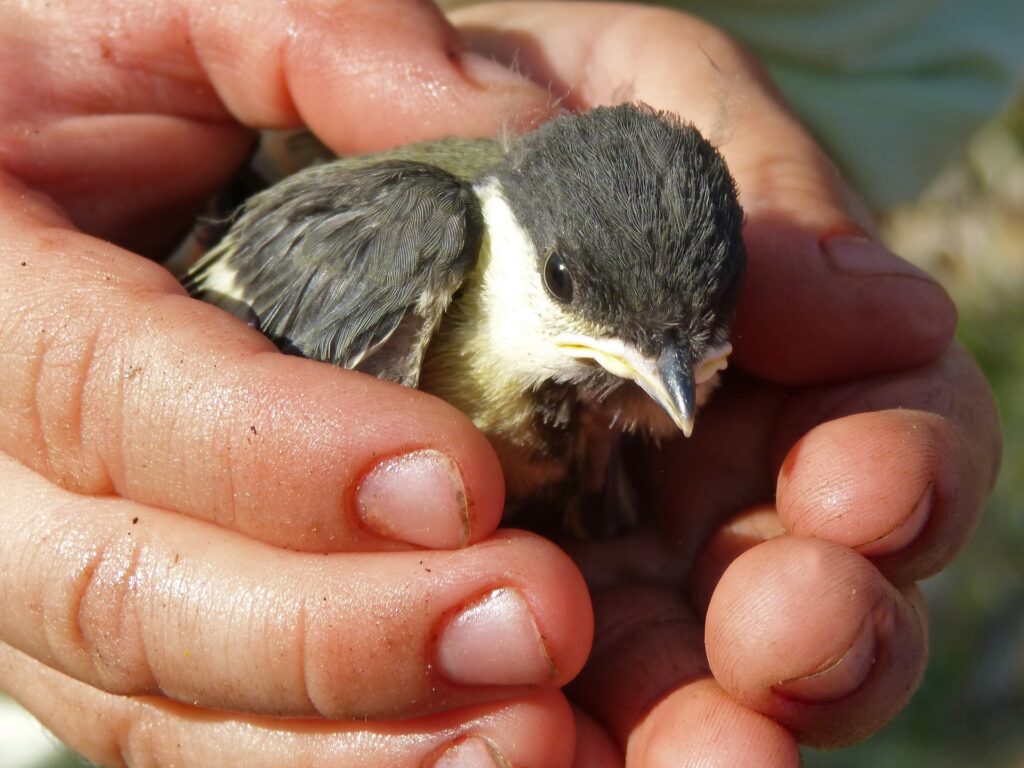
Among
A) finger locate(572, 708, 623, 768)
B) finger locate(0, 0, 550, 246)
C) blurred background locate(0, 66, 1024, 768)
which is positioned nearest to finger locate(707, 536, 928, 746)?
finger locate(572, 708, 623, 768)

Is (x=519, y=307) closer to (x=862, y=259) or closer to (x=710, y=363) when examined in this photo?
(x=710, y=363)

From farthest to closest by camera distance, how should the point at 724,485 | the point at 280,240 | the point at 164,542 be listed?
1. the point at 724,485
2. the point at 280,240
3. the point at 164,542

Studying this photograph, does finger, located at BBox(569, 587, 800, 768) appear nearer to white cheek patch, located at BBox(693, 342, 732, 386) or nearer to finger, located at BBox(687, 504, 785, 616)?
finger, located at BBox(687, 504, 785, 616)

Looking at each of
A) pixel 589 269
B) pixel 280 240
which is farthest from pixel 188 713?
pixel 589 269

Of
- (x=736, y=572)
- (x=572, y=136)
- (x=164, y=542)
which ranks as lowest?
(x=736, y=572)

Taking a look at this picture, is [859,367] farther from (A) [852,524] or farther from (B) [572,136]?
(B) [572,136]

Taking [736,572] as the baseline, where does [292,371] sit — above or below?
above
